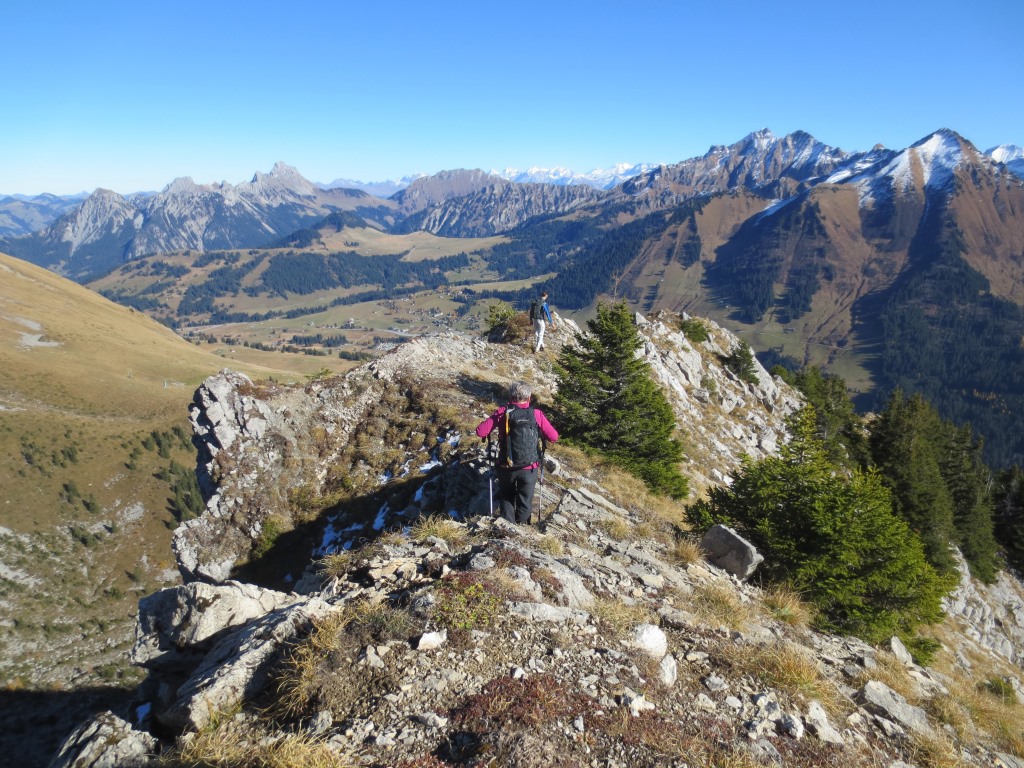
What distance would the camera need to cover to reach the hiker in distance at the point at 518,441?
37.1 ft

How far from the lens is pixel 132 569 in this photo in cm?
9162

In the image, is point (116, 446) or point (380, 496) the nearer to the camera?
point (380, 496)

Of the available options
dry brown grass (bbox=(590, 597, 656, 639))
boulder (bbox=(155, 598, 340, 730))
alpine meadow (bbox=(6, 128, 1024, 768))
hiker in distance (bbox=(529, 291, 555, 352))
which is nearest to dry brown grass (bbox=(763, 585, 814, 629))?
alpine meadow (bbox=(6, 128, 1024, 768))

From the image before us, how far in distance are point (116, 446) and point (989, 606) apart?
151 m

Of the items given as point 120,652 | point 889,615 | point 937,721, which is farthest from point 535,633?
point 120,652

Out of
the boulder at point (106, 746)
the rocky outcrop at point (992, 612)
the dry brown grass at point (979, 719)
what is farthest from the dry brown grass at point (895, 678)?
the rocky outcrop at point (992, 612)

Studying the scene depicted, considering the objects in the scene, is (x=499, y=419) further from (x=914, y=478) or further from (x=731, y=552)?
(x=914, y=478)

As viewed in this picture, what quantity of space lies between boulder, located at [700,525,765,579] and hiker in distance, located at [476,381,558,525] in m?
4.99

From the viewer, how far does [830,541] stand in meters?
13.2

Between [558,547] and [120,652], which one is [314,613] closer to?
[558,547]

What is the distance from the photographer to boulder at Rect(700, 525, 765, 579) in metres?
12.4

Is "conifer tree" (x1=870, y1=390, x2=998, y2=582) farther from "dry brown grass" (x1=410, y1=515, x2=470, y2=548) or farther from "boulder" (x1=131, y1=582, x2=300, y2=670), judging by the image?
"boulder" (x1=131, y1=582, x2=300, y2=670)

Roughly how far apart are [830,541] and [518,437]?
9024 millimetres

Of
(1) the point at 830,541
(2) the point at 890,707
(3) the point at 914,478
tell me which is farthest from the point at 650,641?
(3) the point at 914,478
